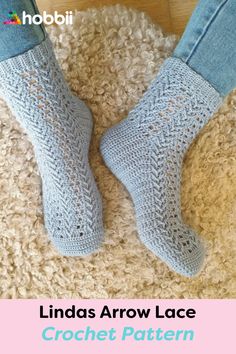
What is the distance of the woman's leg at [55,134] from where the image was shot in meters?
0.72

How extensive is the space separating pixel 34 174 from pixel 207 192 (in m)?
0.30

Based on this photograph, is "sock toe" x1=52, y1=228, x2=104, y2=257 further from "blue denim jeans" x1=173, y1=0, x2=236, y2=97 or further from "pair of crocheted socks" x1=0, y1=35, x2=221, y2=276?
"blue denim jeans" x1=173, y1=0, x2=236, y2=97

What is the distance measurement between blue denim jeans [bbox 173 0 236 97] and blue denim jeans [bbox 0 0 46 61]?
23 centimetres

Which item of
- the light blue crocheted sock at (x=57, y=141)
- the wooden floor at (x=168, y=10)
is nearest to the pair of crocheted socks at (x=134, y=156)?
the light blue crocheted sock at (x=57, y=141)

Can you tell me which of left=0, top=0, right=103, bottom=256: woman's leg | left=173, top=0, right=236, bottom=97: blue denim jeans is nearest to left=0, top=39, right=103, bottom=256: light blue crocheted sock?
left=0, top=0, right=103, bottom=256: woman's leg

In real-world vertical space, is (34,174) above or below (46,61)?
below

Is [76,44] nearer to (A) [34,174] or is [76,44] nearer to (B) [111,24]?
(B) [111,24]

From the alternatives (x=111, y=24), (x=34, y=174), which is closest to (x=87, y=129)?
(x=34, y=174)

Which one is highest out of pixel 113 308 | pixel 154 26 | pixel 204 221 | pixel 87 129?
pixel 154 26

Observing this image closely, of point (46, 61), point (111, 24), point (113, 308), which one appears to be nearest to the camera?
point (46, 61)

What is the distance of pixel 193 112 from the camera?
2.64 ft

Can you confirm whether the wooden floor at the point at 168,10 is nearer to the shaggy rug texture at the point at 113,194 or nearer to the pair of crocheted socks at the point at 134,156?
the shaggy rug texture at the point at 113,194

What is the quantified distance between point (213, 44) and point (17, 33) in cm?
28

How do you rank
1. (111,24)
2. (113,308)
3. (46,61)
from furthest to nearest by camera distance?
(111,24) < (113,308) < (46,61)
